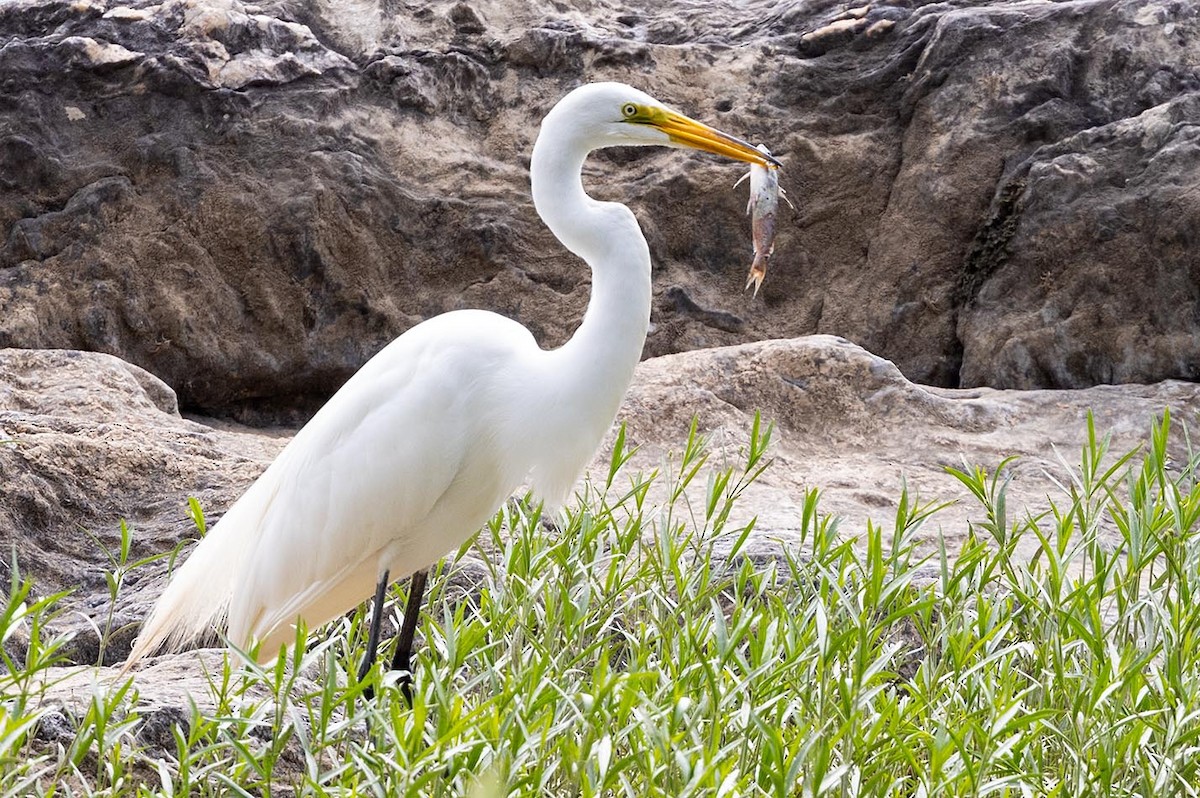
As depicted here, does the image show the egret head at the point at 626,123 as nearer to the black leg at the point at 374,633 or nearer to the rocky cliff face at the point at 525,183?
the black leg at the point at 374,633

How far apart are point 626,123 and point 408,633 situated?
115 centimetres

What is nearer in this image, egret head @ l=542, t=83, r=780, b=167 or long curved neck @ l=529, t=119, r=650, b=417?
long curved neck @ l=529, t=119, r=650, b=417

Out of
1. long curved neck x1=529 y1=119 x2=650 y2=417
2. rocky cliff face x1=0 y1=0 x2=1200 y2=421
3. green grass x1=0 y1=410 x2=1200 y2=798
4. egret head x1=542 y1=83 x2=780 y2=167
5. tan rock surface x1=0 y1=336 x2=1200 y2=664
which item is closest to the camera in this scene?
green grass x1=0 y1=410 x2=1200 y2=798

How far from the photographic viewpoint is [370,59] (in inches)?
228

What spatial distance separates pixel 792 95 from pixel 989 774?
A: 14.1 feet

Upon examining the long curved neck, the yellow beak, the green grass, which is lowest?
the green grass

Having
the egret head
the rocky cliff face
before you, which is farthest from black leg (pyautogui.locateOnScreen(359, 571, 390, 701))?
the rocky cliff face

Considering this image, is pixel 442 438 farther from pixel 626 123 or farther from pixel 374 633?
pixel 626 123

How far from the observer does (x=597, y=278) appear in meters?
2.67

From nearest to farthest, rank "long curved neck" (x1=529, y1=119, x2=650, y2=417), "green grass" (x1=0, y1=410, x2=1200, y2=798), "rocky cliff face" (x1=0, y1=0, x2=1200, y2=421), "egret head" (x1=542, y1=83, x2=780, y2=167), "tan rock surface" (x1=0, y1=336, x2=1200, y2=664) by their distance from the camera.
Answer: "green grass" (x1=0, y1=410, x2=1200, y2=798), "long curved neck" (x1=529, y1=119, x2=650, y2=417), "egret head" (x1=542, y1=83, x2=780, y2=167), "tan rock surface" (x1=0, y1=336, x2=1200, y2=664), "rocky cliff face" (x1=0, y1=0, x2=1200, y2=421)

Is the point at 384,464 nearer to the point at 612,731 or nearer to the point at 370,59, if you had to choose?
the point at 612,731

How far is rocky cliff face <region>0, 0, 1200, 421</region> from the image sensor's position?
527 centimetres

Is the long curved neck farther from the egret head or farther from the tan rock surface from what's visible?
the tan rock surface

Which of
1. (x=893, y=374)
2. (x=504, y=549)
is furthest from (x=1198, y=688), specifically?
(x=893, y=374)
